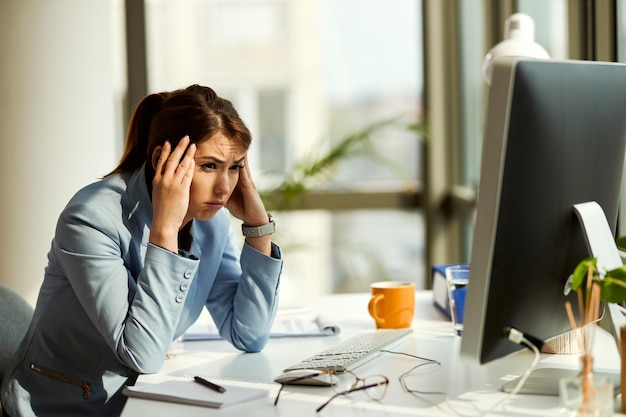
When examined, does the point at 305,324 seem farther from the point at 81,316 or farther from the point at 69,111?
the point at 69,111

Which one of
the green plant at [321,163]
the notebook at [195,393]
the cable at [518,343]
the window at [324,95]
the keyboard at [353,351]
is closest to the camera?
the cable at [518,343]

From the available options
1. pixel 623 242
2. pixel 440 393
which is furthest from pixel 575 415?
pixel 623 242

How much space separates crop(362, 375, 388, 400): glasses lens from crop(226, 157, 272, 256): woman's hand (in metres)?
0.47

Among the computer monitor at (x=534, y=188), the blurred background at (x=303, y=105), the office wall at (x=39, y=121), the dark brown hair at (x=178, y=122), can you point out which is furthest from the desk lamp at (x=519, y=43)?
the office wall at (x=39, y=121)

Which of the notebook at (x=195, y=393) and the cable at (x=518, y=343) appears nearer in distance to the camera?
the cable at (x=518, y=343)

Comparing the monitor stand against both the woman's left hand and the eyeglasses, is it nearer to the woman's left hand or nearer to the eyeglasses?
the eyeglasses

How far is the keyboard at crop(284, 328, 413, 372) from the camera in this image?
1.42 meters

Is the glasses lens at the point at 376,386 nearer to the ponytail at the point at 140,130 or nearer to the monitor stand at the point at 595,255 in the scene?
the monitor stand at the point at 595,255

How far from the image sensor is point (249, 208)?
1808 mm

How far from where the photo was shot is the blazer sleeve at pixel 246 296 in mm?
1661

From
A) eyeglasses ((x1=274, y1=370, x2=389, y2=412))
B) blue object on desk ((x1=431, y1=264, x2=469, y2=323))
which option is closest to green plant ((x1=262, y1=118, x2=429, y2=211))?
blue object on desk ((x1=431, y1=264, x2=469, y2=323))

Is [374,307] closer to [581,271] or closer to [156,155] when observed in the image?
[156,155]

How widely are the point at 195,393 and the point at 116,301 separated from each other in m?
0.29

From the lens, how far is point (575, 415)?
113cm
